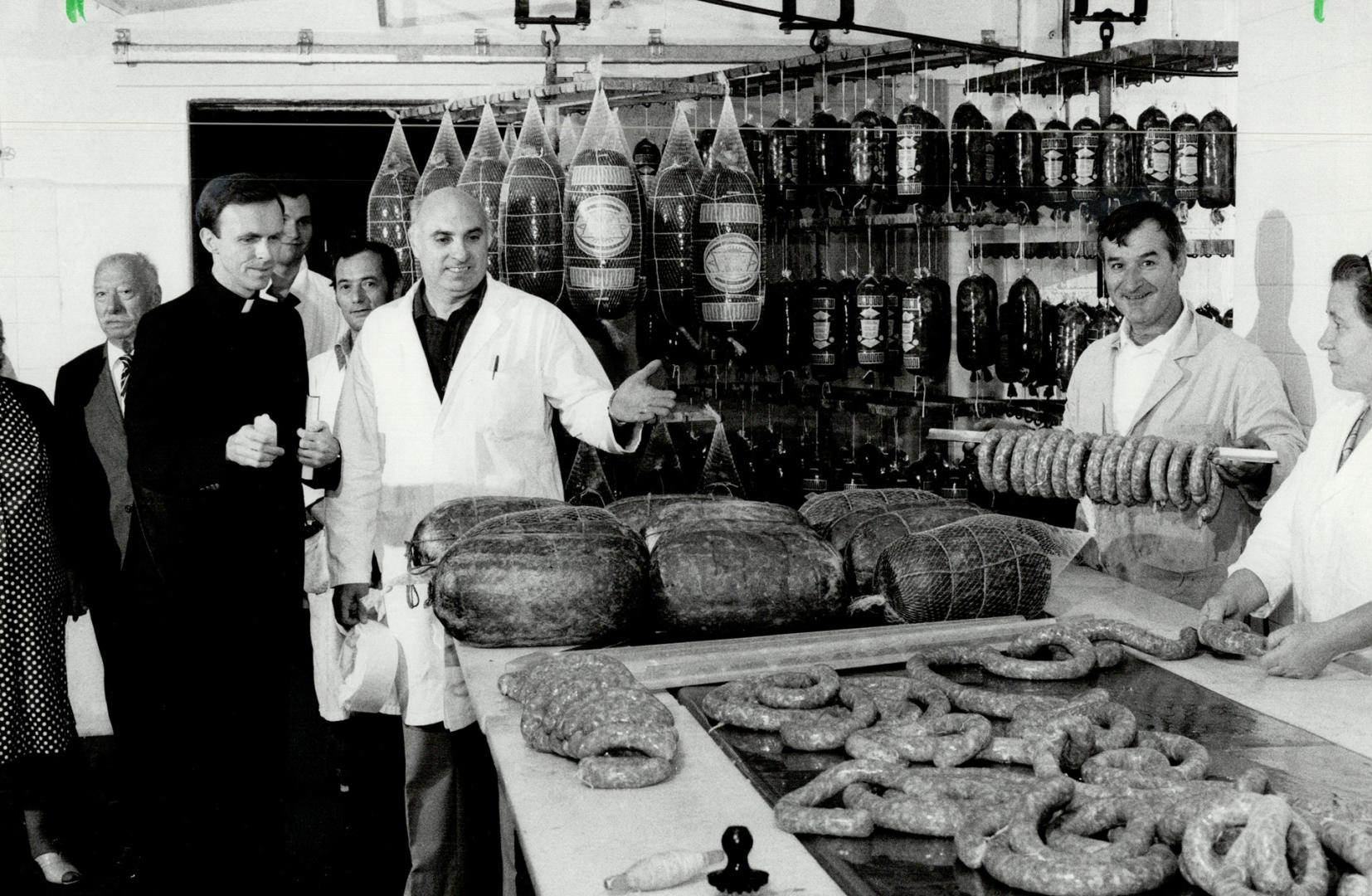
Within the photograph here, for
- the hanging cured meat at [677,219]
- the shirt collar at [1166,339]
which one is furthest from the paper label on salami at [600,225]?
the shirt collar at [1166,339]

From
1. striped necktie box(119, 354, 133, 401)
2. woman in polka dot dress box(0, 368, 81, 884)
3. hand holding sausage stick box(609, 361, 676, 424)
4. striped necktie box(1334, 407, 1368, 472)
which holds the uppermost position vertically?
striped necktie box(119, 354, 133, 401)

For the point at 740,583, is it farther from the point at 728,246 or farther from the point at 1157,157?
the point at 1157,157

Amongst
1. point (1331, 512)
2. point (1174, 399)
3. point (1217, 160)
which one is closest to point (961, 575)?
point (1331, 512)

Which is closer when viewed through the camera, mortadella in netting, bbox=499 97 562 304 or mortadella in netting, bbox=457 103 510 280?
mortadella in netting, bbox=499 97 562 304

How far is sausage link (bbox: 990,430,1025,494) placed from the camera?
142 inches

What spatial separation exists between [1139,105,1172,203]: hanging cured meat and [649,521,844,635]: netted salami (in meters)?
3.00

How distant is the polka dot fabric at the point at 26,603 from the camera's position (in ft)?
12.6

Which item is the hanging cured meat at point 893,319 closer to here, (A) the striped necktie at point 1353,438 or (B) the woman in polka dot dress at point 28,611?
(A) the striped necktie at point 1353,438

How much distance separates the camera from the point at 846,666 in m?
2.67

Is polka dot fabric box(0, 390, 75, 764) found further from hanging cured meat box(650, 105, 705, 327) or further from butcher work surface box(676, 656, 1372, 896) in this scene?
butcher work surface box(676, 656, 1372, 896)

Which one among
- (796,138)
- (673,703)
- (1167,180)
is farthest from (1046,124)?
(673,703)

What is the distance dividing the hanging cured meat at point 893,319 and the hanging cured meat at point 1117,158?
85 centimetres

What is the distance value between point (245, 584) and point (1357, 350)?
286 cm

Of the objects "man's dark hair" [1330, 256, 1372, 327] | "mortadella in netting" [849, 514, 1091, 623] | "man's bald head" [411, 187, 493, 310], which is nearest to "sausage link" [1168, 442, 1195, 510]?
"mortadella in netting" [849, 514, 1091, 623]
